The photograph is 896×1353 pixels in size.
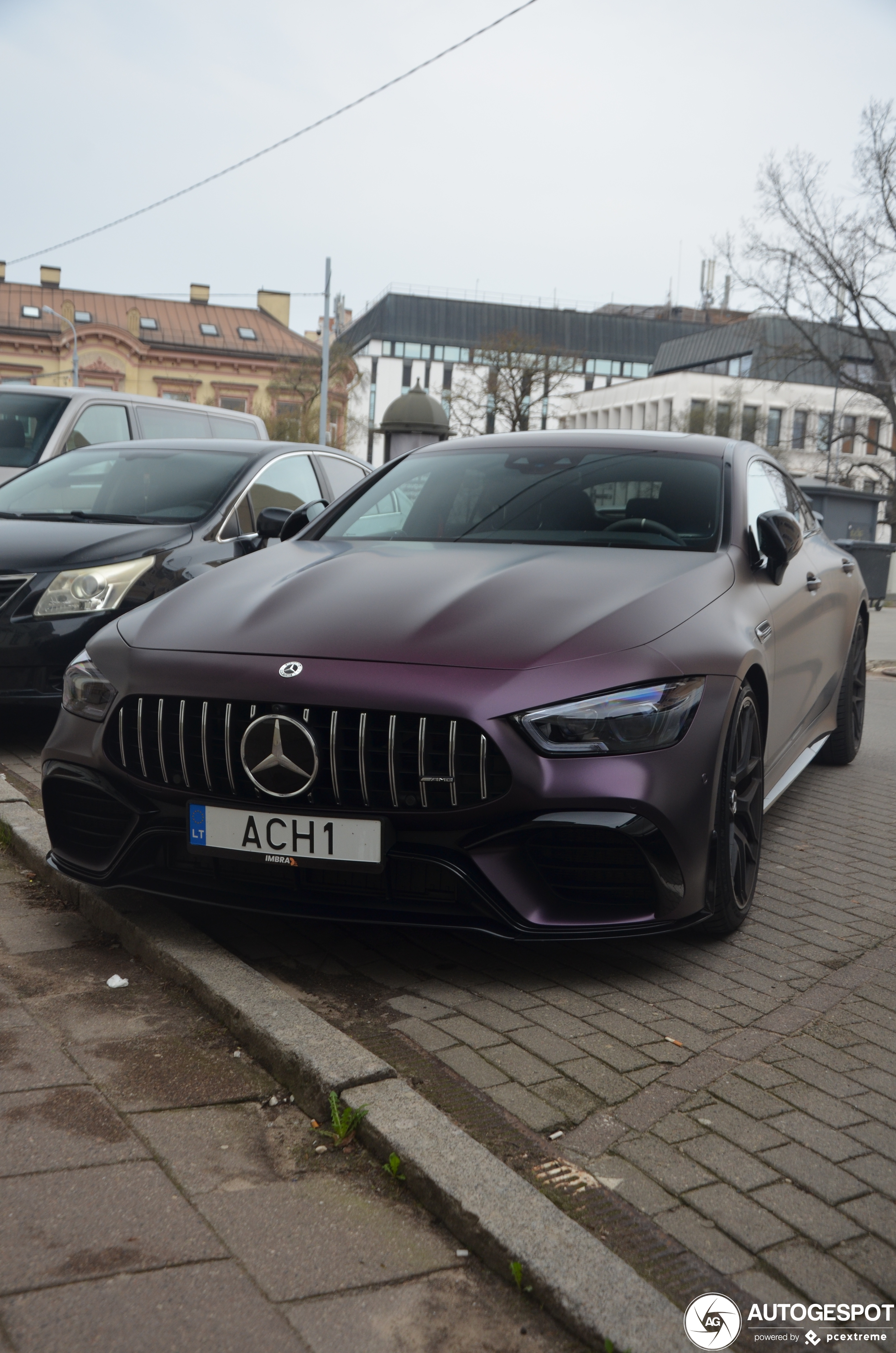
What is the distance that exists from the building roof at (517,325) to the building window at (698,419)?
23.8 m

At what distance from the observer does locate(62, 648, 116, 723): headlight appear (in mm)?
3703

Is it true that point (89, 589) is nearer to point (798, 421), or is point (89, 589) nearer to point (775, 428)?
point (775, 428)

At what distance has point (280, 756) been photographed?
3.37 metres

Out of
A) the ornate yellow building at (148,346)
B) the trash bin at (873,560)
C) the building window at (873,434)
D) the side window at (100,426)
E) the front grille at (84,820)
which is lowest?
the trash bin at (873,560)

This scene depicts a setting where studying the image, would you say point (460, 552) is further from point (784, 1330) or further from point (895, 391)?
point (895, 391)

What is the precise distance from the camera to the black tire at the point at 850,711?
6777mm

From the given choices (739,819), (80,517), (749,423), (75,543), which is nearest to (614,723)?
(739,819)

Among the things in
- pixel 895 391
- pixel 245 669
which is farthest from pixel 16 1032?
pixel 895 391

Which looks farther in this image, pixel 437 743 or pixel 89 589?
pixel 89 589

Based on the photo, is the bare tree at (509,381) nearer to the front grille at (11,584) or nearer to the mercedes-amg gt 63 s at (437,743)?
the front grille at (11,584)

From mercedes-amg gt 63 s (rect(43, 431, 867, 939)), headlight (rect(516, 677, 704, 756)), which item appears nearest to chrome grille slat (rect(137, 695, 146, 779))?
mercedes-amg gt 63 s (rect(43, 431, 867, 939))

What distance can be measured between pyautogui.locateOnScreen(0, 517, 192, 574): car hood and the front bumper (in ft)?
9.20

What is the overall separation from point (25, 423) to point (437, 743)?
8.06m

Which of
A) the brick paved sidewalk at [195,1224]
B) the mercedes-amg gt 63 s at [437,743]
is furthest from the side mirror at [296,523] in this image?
the brick paved sidewalk at [195,1224]
